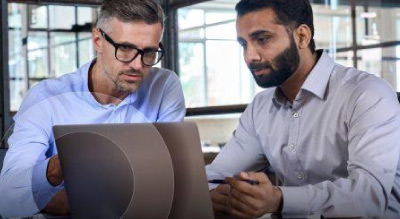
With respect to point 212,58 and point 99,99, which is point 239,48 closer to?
point 212,58

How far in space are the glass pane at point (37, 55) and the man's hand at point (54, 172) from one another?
7793 mm

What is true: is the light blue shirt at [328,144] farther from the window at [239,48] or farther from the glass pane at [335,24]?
the glass pane at [335,24]

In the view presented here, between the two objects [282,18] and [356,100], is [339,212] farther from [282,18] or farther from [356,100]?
[282,18]

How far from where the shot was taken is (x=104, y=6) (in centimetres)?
210

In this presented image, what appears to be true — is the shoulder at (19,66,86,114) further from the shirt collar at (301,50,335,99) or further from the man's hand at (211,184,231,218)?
the shirt collar at (301,50,335,99)

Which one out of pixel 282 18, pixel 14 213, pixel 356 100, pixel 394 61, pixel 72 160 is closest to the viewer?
pixel 72 160

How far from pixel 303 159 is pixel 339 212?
0.35 meters

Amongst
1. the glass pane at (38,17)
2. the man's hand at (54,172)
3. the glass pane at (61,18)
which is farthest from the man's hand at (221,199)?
the glass pane at (38,17)

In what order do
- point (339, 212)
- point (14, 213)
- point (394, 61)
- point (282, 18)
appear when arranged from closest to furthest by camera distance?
point (14, 213) < point (339, 212) < point (282, 18) < point (394, 61)

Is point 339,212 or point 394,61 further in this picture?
point 394,61

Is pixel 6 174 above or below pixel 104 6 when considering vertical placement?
below

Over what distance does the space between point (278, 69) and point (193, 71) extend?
415 cm

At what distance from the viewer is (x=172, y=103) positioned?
7.18ft

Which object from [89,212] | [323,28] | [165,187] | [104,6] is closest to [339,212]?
[165,187]
